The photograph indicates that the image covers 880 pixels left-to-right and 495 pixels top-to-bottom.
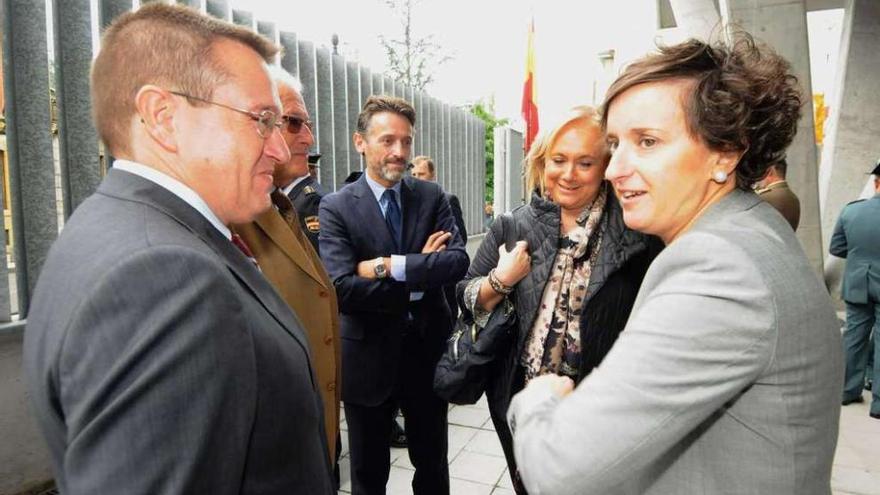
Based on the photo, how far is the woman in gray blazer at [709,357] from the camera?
0.94 metres

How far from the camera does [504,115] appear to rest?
1259 inches

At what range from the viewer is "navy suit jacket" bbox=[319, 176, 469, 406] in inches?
104

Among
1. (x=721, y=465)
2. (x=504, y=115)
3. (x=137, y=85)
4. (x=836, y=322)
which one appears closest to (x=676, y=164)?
(x=836, y=322)

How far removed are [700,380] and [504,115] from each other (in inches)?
1268

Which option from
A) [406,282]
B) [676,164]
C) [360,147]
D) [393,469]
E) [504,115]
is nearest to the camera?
[676,164]

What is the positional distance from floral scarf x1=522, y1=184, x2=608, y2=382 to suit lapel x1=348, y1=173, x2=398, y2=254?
1.02 meters

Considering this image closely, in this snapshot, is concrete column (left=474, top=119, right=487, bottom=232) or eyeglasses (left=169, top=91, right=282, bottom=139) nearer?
eyeglasses (left=169, top=91, right=282, bottom=139)

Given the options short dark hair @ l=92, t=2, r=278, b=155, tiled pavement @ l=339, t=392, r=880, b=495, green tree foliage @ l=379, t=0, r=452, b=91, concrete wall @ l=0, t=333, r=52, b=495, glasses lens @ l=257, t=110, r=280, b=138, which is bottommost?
tiled pavement @ l=339, t=392, r=880, b=495

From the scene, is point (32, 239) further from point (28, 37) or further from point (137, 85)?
point (137, 85)

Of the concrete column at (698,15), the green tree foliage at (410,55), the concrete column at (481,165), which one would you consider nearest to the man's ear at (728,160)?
the concrete column at (481,165)

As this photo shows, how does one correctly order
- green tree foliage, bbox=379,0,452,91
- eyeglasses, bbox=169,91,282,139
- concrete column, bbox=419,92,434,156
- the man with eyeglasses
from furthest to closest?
1. green tree foliage, bbox=379,0,452,91
2. concrete column, bbox=419,92,434,156
3. the man with eyeglasses
4. eyeglasses, bbox=169,91,282,139

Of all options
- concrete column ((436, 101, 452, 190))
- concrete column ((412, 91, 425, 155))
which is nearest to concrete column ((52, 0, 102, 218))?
concrete column ((412, 91, 425, 155))

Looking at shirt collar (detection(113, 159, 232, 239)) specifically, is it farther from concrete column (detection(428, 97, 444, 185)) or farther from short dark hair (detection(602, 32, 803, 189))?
concrete column (detection(428, 97, 444, 185))

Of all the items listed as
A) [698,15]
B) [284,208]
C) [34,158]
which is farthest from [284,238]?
[698,15]
